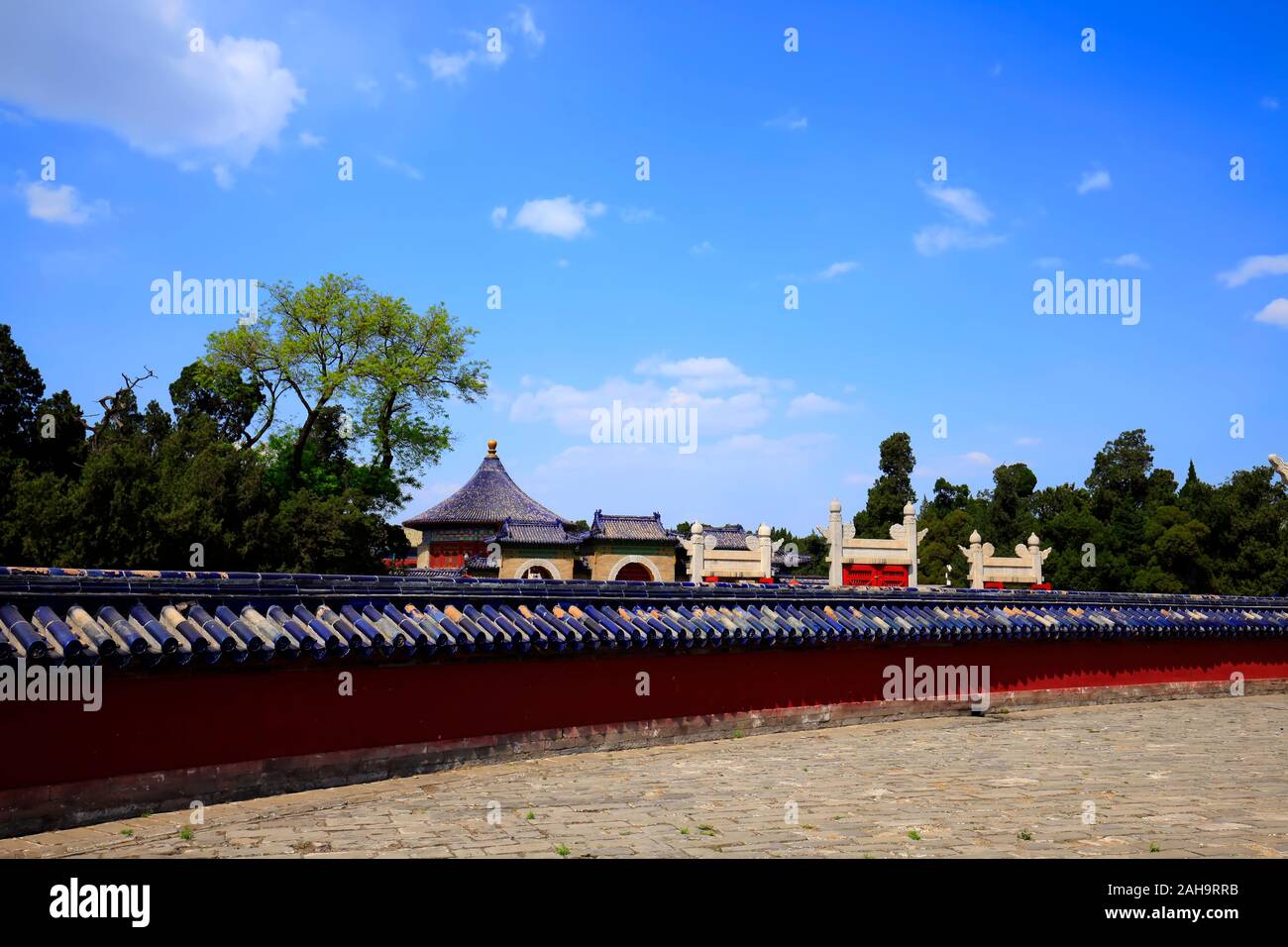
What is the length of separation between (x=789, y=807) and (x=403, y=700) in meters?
3.65

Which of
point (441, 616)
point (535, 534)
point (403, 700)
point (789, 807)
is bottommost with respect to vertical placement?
point (789, 807)

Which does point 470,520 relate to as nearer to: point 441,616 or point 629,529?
point 629,529

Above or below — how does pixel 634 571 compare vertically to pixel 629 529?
below

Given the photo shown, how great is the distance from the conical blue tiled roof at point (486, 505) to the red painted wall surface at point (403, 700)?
33.4 metres

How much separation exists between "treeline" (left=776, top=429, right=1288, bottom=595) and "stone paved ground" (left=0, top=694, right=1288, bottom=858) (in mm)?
34837

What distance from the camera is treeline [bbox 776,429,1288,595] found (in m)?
46.1

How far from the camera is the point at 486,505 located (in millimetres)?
47719

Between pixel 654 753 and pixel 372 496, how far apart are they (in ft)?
99.3

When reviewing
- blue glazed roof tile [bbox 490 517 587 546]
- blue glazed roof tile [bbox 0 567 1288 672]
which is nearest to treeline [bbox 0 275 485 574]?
blue glazed roof tile [bbox 490 517 587 546]

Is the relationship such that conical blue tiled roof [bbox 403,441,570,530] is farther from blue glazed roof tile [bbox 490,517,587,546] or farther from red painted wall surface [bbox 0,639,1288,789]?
red painted wall surface [bbox 0,639,1288,789]

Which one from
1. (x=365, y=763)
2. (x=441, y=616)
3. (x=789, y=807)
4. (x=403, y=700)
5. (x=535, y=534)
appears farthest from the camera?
(x=535, y=534)

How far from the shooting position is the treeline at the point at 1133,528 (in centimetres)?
4609

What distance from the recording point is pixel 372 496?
3906cm

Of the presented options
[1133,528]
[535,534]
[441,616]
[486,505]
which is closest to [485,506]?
[486,505]
